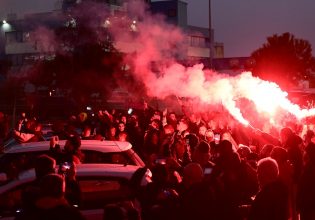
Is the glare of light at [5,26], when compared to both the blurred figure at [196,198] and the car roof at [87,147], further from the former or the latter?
the blurred figure at [196,198]

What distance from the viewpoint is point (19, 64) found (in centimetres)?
6231

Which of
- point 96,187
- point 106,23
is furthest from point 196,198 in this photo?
point 106,23

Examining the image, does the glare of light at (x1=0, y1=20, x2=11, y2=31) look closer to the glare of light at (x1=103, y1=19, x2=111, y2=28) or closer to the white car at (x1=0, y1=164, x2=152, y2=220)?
the glare of light at (x1=103, y1=19, x2=111, y2=28)

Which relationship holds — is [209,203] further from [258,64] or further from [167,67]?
[258,64]

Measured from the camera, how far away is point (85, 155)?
29.3 feet

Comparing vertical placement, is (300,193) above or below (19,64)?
below

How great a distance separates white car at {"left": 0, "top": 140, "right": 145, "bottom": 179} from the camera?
8.58 m

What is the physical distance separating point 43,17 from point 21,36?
1345cm

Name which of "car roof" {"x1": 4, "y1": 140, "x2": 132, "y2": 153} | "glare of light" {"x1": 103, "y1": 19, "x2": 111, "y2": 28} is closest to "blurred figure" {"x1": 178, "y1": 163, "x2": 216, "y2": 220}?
"car roof" {"x1": 4, "y1": 140, "x2": 132, "y2": 153}

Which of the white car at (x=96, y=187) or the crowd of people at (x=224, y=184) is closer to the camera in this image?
the crowd of people at (x=224, y=184)

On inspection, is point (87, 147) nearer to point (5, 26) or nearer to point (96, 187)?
point (96, 187)

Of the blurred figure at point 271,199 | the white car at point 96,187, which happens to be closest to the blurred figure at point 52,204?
the white car at point 96,187

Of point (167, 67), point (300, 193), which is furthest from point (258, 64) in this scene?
point (300, 193)

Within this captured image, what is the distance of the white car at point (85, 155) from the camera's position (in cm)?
858
